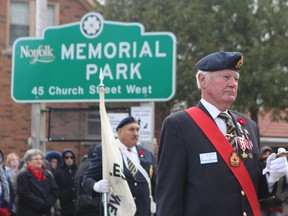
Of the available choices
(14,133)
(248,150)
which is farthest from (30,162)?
(14,133)

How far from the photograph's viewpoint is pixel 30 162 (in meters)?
11.2

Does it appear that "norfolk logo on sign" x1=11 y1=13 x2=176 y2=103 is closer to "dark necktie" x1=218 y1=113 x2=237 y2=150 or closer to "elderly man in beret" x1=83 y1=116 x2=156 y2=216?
"elderly man in beret" x1=83 y1=116 x2=156 y2=216

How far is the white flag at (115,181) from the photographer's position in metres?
8.00

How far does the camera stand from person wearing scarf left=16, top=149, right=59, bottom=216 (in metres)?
11.0

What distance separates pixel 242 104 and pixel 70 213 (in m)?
9.25

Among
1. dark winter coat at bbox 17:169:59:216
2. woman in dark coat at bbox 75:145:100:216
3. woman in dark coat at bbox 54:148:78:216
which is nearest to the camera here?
dark winter coat at bbox 17:169:59:216

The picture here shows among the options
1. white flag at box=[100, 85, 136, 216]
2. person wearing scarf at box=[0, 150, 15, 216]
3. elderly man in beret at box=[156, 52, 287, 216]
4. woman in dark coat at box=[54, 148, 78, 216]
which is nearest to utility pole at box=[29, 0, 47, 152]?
woman in dark coat at box=[54, 148, 78, 216]

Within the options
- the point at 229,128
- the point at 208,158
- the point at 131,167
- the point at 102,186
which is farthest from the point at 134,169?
the point at 208,158

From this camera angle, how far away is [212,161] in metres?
4.49

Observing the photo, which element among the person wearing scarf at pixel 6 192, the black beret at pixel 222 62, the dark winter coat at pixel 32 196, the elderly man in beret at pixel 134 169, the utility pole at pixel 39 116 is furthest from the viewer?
the utility pole at pixel 39 116

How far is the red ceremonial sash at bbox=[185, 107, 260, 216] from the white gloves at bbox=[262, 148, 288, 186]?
129 mm

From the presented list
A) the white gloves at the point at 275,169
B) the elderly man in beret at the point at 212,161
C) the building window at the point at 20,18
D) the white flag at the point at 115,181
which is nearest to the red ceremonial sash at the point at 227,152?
the elderly man in beret at the point at 212,161

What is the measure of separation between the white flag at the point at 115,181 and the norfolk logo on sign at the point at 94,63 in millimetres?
4733

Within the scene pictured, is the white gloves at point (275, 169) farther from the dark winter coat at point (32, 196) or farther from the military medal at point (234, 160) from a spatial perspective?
the dark winter coat at point (32, 196)
